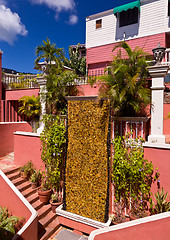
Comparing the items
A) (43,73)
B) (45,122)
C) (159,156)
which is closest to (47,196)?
(45,122)

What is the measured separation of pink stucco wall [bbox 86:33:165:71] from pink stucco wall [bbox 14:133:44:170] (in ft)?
25.7

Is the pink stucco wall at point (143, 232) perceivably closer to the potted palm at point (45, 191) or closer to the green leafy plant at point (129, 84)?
the potted palm at point (45, 191)

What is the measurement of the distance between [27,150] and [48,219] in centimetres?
253

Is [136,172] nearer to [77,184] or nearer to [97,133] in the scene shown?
[97,133]

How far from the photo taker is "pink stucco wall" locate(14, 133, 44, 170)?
5676 mm

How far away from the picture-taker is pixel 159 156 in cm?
388

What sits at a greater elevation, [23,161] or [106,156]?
[106,156]

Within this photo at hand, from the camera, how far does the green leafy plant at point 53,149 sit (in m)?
5.08

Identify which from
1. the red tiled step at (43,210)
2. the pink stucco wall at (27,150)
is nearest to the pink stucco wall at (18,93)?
the pink stucco wall at (27,150)

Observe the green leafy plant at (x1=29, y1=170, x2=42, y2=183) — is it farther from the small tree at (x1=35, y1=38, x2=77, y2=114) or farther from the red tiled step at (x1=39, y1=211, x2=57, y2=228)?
the small tree at (x1=35, y1=38, x2=77, y2=114)

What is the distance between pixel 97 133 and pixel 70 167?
58.6 inches

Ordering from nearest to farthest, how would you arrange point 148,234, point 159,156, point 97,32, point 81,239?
1. point 148,234
2. point 159,156
3. point 81,239
4. point 97,32

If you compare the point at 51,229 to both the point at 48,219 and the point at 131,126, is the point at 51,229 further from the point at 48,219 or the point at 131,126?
the point at 131,126

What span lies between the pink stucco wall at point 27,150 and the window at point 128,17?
9558 mm
